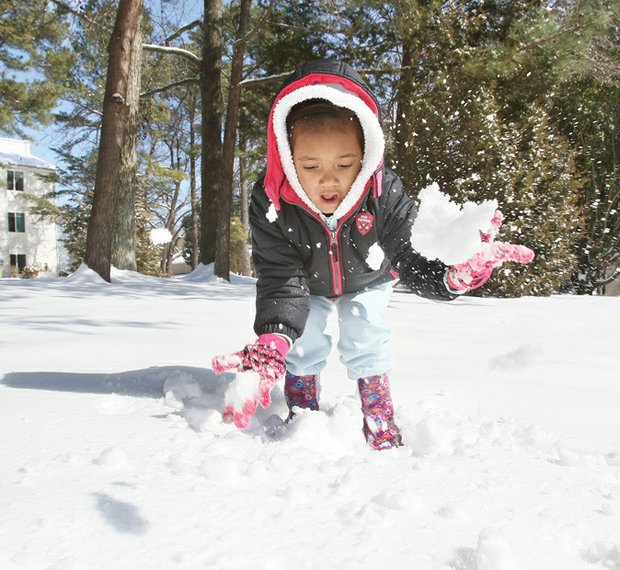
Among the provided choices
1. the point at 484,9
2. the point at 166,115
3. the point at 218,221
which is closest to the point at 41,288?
the point at 218,221

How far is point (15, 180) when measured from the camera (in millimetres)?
29062

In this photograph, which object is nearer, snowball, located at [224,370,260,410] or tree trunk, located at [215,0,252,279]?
snowball, located at [224,370,260,410]

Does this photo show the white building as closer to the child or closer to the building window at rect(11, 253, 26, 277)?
the building window at rect(11, 253, 26, 277)

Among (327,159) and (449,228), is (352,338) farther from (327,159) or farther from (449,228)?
(327,159)

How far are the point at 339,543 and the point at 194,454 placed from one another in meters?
0.48

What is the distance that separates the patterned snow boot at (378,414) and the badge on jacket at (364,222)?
47 centimetres

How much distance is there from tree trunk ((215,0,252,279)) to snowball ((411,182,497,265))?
707 cm

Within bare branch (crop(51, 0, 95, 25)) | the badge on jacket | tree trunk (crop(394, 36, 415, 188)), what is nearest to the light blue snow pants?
the badge on jacket

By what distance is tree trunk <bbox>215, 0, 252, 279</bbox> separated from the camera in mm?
8273

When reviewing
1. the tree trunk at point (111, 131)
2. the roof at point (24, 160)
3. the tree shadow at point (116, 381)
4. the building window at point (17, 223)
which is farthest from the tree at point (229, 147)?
the building window at point (17, 223)

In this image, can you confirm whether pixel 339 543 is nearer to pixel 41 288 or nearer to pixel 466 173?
pixel 41 288

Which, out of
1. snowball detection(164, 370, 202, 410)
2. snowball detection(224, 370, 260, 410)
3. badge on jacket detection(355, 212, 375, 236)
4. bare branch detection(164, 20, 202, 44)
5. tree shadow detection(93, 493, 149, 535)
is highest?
bare branch detection(164, 20, 202, 44)

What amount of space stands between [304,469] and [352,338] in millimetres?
600

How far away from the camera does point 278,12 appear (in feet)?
30.7
